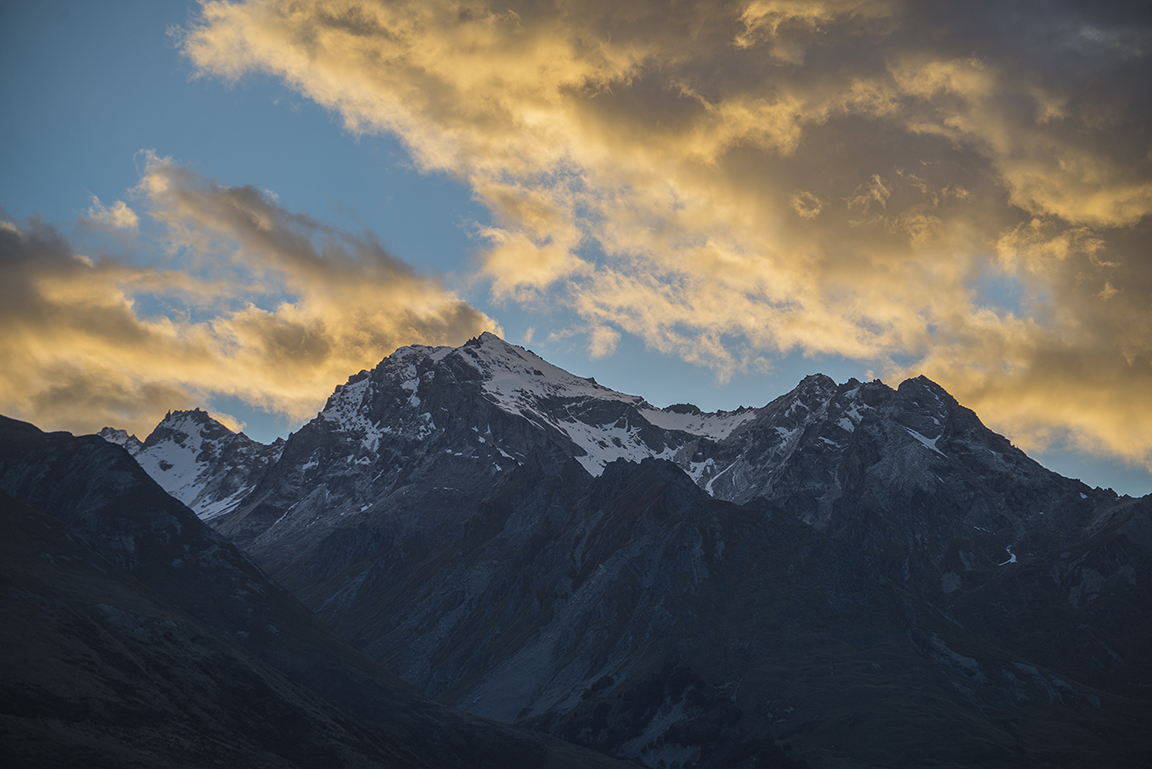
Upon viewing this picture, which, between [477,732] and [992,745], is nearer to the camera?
[992,745]

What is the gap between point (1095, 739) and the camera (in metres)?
188

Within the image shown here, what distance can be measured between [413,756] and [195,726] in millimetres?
51419

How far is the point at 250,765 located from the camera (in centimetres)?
13675

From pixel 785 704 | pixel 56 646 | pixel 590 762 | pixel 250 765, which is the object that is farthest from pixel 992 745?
pixel 56 646

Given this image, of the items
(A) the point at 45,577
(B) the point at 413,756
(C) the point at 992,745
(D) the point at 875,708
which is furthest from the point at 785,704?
(A) the point at 45,577

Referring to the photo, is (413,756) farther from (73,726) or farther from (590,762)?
(73,726)

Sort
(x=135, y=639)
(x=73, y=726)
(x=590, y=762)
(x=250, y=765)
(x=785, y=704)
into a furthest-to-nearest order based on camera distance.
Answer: (x=785, y=704)
(x=590, y=762)
(x=135, y=639)
(x=250, y=765)
(x=73, y=726)

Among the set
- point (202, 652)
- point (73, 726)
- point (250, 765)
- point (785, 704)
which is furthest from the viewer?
point (785, 704)

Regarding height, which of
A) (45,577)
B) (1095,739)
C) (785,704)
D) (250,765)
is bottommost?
(250,765)

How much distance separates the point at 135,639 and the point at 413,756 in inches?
2309

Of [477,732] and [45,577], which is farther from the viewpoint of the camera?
[477,732]

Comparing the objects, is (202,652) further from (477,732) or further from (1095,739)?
(1095,739)

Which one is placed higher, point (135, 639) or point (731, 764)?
point (731, 764)

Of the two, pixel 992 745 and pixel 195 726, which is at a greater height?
pixel 992 745
